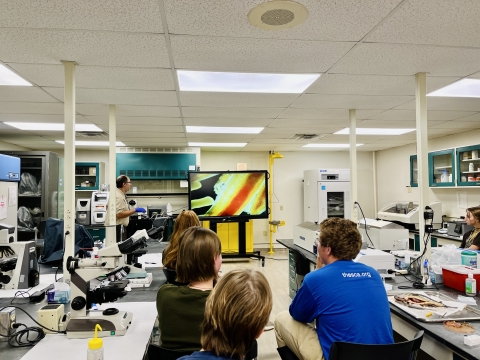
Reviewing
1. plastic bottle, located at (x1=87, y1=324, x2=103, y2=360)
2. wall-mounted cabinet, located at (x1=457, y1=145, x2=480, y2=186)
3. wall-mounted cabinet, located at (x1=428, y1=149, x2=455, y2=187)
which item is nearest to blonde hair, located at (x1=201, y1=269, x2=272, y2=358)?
plastic bottle, located at (x1=87, y1=324, x2=103, y2=360)

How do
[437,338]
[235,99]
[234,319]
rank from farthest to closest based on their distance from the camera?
1. [235,99]
2. [437,338]
3. [234,319]

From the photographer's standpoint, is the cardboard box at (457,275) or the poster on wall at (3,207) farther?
the poster on wall at (3,207)

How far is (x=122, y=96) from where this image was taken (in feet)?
10.7

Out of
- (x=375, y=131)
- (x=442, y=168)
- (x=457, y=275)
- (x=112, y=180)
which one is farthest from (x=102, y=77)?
(x=442, y=168)

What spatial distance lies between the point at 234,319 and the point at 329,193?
244 inches

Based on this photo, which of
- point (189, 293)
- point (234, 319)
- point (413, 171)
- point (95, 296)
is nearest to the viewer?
point (234, 319)

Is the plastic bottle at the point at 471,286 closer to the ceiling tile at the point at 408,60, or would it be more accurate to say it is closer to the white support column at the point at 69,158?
the ceiling tile at the point at 408,60

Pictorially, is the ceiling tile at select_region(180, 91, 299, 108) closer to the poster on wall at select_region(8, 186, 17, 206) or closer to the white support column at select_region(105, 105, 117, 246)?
the white support column at select_region(105, 105, 117, 246)

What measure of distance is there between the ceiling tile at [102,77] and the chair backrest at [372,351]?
2194 mm

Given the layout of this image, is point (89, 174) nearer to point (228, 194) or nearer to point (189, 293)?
point (228, 194)

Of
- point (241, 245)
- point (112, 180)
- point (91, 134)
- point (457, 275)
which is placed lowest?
point (241, 245)

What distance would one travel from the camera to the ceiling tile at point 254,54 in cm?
211

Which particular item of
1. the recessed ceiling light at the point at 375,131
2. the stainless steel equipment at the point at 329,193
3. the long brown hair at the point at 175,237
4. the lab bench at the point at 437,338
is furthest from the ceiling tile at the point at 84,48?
the stainless steel equipment at the point at 329,193

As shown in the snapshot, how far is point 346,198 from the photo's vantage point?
6863 millimetres
